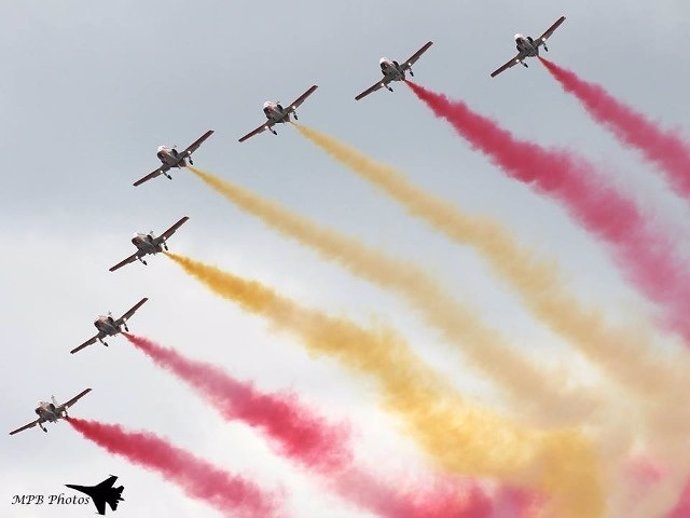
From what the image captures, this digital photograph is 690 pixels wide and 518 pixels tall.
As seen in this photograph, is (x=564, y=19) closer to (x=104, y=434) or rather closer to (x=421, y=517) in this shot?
(x=421, y=517)

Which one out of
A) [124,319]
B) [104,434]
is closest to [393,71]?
[124,319]

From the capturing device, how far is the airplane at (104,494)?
396 feet

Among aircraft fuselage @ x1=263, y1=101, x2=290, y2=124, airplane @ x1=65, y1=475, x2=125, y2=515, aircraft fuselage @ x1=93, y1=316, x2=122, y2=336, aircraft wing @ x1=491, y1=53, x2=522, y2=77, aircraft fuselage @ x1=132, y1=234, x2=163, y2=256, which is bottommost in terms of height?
airplane @ x1=65, y1=475, x2=125, y2=515

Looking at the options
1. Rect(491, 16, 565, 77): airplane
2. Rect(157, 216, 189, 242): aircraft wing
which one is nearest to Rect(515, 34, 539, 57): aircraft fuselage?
Rect(491, 16, 565, 77): airplane

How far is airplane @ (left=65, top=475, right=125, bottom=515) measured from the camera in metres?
121

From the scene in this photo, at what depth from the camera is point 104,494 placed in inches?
4774

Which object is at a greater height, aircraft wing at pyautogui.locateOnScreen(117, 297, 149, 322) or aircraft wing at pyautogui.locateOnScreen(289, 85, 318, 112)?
aircraft wing at pyautogui.locateOnScreen(289, 85, 318, 112)

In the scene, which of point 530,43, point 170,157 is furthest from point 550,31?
point 170,157

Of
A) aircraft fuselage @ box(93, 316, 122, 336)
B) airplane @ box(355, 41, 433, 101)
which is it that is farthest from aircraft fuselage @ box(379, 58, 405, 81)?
aircraft fuselage @ box(93, 316, 122, 336)

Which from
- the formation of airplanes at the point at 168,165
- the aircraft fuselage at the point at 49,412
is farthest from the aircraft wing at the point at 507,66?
the aircraft fuselage at the point at 49,412

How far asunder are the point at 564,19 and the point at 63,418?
1950 inches

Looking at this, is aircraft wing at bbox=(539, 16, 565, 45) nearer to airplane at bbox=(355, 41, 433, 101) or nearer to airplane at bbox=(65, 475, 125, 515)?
airplane at bbox=(355, 41, 433, 101)

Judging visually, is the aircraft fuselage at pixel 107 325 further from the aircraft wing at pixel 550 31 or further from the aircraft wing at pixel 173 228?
the aircraft wing at pixel 550 31

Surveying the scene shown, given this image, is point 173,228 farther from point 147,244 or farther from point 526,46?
point 526,46
